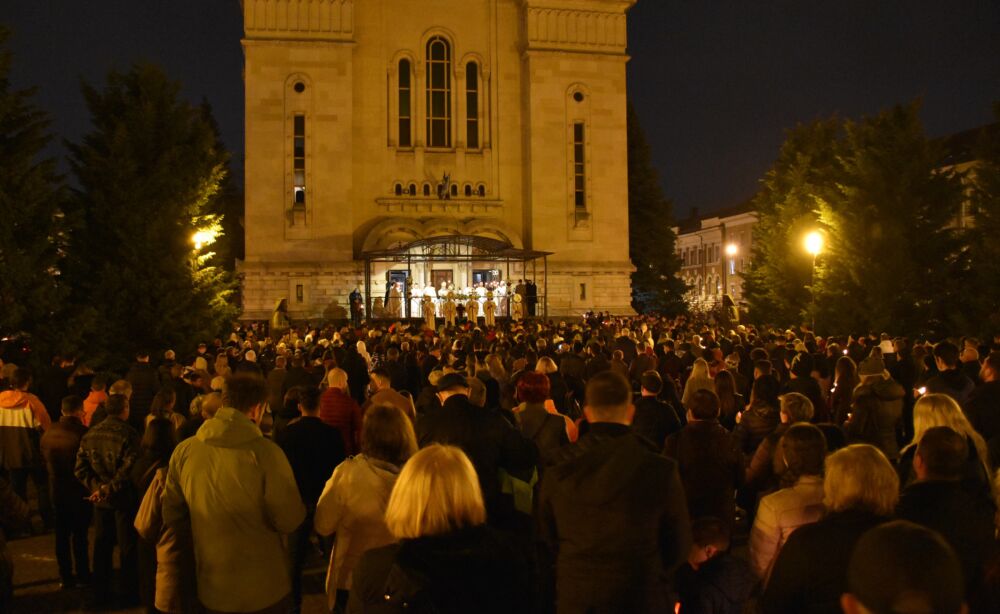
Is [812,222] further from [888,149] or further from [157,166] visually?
[157,166]

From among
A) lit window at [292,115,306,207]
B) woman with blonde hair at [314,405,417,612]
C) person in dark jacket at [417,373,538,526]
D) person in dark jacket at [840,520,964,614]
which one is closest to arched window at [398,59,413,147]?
lit window at [292,115,306,207]

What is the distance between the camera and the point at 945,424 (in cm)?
531

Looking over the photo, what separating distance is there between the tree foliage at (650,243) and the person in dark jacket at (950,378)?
41.3m

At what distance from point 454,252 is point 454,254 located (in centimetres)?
→ 158

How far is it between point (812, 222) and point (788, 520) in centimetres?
2922

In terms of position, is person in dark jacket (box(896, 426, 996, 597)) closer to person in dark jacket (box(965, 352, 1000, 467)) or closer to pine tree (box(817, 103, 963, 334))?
person in dark jacket (box(965, 352, 1000, 467))

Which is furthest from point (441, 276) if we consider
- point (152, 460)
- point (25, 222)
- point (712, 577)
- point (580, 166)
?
point (712, 577)

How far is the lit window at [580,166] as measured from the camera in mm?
42344

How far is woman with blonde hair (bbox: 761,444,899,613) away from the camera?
3416 millimetres

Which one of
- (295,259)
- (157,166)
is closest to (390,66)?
(295,259)

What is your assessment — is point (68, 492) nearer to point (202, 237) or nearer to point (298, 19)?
point (202, 237)

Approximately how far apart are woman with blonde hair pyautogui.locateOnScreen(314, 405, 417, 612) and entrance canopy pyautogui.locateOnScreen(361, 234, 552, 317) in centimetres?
3022

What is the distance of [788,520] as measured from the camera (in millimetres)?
4527

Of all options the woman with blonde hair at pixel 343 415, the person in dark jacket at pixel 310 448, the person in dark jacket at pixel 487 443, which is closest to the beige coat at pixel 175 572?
the person in dark jacket at pixel 310 448
